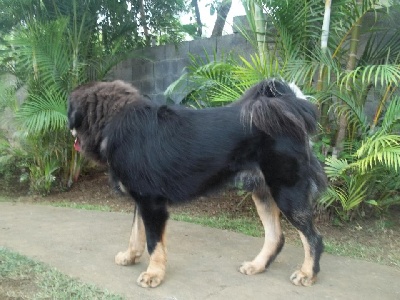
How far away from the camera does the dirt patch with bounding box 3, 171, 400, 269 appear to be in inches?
187

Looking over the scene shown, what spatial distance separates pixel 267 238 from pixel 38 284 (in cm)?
195

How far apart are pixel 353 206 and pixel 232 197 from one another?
204cm

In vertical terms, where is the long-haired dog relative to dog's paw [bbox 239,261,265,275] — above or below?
above

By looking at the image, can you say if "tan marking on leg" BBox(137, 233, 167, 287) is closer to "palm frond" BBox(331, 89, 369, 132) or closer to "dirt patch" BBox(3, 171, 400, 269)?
"dirt patch" BBox(3, 171, 400, 269)

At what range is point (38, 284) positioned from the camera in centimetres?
332

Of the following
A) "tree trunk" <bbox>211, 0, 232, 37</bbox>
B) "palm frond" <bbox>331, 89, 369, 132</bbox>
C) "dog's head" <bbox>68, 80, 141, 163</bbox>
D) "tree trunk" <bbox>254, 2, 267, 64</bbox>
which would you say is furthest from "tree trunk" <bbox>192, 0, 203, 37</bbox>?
"dog's head" <bbox>68, 80, 141, 163</bbox>

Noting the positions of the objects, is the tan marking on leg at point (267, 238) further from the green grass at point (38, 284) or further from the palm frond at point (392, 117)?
the palm frond at point (392, 117)

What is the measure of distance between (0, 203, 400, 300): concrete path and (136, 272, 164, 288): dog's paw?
2.0 inches

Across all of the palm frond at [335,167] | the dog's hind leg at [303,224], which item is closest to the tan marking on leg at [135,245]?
the dog's hind leg at [303,224]

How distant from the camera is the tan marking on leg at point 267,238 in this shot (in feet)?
12.6

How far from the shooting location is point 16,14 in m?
7.20

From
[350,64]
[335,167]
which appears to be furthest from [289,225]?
[350,64]

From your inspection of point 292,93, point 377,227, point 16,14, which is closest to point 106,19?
point 16,14

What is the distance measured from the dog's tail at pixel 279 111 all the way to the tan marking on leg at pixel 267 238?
2.54 ft
